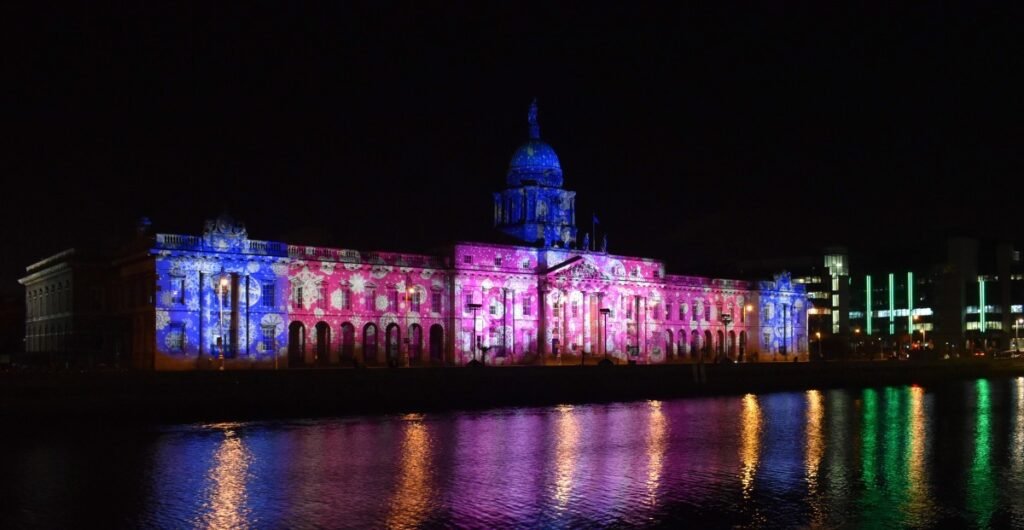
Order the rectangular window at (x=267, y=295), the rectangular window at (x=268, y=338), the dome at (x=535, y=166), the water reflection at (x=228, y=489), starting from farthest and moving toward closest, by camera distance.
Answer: the dome at (x=535, y=166)
the rectangular window at (x=267, y=295)
the rectangular window at (x=268, y=338)
the water reflection at (x=228, y=489)

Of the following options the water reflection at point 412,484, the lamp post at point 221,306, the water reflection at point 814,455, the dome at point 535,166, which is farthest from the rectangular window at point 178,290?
the water reflection at point 814,455

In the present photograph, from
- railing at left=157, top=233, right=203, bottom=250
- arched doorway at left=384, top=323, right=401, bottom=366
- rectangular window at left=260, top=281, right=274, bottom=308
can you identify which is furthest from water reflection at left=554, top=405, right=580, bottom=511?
arched doorway at left=384, top=323, right=401, bottom=366

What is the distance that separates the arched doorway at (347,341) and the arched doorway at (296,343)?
117 inches

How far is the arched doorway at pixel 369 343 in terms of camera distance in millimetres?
81688

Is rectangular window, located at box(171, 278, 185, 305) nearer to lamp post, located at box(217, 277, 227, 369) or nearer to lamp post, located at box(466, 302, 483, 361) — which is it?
lamp post, located at box(217, 277, 227, 369)

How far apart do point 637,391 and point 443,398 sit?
1404cm

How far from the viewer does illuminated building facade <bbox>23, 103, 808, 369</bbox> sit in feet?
233

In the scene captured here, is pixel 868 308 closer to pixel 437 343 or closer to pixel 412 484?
pixel 437 343

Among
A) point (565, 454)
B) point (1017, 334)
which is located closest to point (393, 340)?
point (565, 454)

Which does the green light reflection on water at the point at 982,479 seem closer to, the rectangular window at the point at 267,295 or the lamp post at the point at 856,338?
the rectangular window at the point at 267,295

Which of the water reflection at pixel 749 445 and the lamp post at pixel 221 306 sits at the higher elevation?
the lamp post at pixel 221 306

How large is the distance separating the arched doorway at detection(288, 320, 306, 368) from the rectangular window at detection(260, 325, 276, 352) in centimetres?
326

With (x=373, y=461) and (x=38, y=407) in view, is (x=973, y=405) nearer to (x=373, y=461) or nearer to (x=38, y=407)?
(x=373, y=461)

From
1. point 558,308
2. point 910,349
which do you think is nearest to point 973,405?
point 558,308
